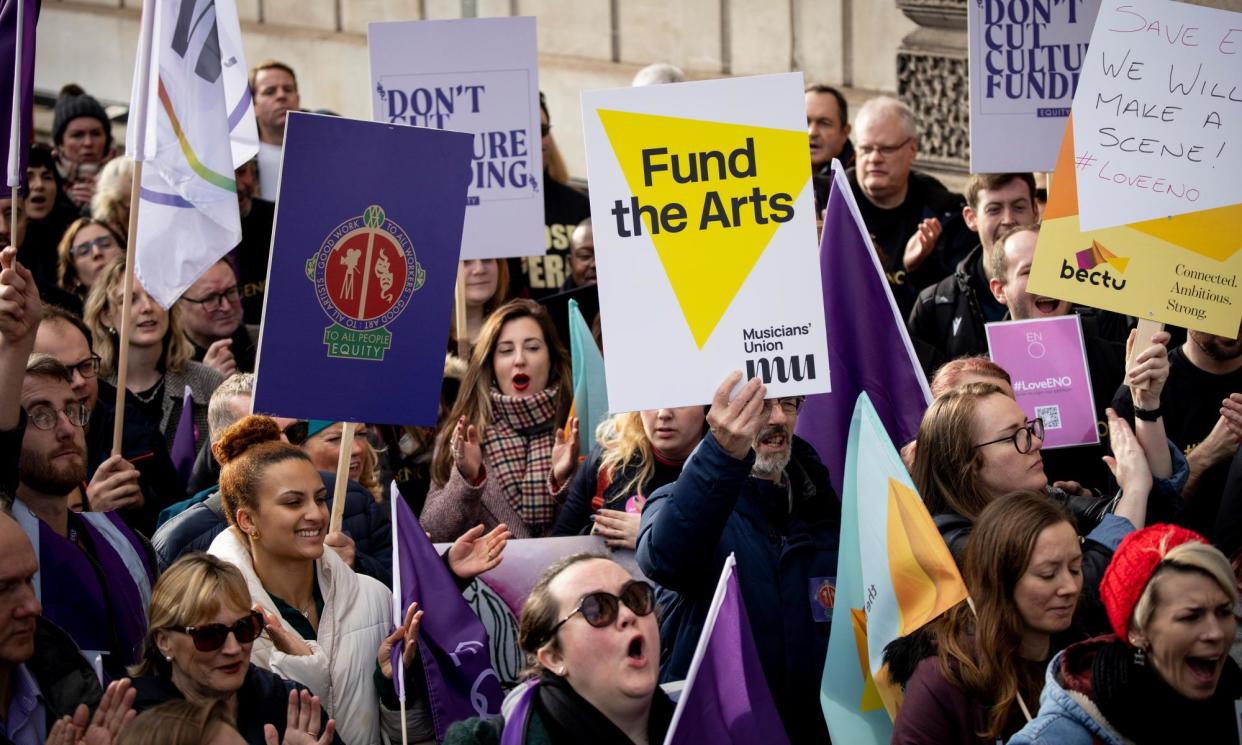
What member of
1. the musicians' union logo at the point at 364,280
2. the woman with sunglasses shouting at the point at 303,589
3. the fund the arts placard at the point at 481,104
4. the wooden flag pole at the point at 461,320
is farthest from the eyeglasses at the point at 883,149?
the woman with sunglasses shouting at the point at 303,589

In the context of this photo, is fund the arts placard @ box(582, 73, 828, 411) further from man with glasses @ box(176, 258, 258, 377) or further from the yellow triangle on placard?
man with glasses @ box(176, 258, 258, 377)

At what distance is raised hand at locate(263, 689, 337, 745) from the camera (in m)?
5.10

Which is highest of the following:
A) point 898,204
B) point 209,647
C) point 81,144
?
point 81,144

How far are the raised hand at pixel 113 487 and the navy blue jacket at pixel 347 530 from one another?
15cm

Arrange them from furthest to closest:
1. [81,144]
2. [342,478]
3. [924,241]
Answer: [81,144]
[924,241]
[342,478]

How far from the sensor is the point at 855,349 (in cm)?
645

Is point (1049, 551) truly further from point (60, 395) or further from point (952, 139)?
point (952, 139)

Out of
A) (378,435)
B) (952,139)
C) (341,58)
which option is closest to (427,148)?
(378,435)

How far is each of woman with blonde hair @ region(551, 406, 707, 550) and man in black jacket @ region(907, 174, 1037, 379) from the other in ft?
5.53

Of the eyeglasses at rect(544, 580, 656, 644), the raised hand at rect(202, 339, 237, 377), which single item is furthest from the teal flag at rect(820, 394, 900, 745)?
the raised hand at rect(202, 339, 237, 377)

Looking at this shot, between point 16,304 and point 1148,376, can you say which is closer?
point 16,304

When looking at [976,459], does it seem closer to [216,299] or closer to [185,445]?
[185,445]

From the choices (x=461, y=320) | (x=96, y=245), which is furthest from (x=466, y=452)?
(x=96, y=245)

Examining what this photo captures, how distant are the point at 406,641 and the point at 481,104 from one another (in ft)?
11.1
